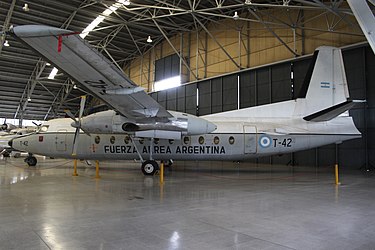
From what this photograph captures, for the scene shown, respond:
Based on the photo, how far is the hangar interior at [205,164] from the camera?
A: 5.38 m

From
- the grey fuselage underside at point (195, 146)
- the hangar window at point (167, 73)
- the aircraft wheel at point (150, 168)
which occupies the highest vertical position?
the hangar window at point (167, 73)

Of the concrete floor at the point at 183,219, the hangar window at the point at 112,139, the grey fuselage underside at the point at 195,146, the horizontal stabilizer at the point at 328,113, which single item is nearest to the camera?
the concrete floor at the point at 183,219

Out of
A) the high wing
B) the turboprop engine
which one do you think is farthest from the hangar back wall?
the high wing

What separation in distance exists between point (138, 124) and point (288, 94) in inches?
618

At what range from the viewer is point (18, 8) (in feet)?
86.0

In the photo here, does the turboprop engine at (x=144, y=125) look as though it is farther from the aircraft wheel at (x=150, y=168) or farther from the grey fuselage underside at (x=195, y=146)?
the grey fuselage underside at (x=195, y=146)

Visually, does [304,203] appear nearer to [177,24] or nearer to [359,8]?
[359,8]

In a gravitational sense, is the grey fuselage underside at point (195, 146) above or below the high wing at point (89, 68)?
below

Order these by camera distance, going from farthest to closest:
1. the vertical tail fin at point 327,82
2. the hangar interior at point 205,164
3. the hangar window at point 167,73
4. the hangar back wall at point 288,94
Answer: the hangar window at point 167,73
the hangar back wall at point 288,94
the vertical tail fin at point 327,82
the hangar interior at point 205,164

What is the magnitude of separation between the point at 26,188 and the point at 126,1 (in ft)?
57.1

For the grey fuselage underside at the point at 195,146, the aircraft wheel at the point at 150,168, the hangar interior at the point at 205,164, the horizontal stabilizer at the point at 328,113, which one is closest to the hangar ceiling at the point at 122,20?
the hangar interior at the point at 205,164

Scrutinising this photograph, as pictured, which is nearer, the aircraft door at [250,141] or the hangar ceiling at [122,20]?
the aircraft door at [250,141]

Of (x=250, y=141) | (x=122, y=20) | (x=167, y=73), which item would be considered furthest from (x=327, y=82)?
(x=167, y=73)

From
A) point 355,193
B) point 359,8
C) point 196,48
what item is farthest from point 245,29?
point 359,8
